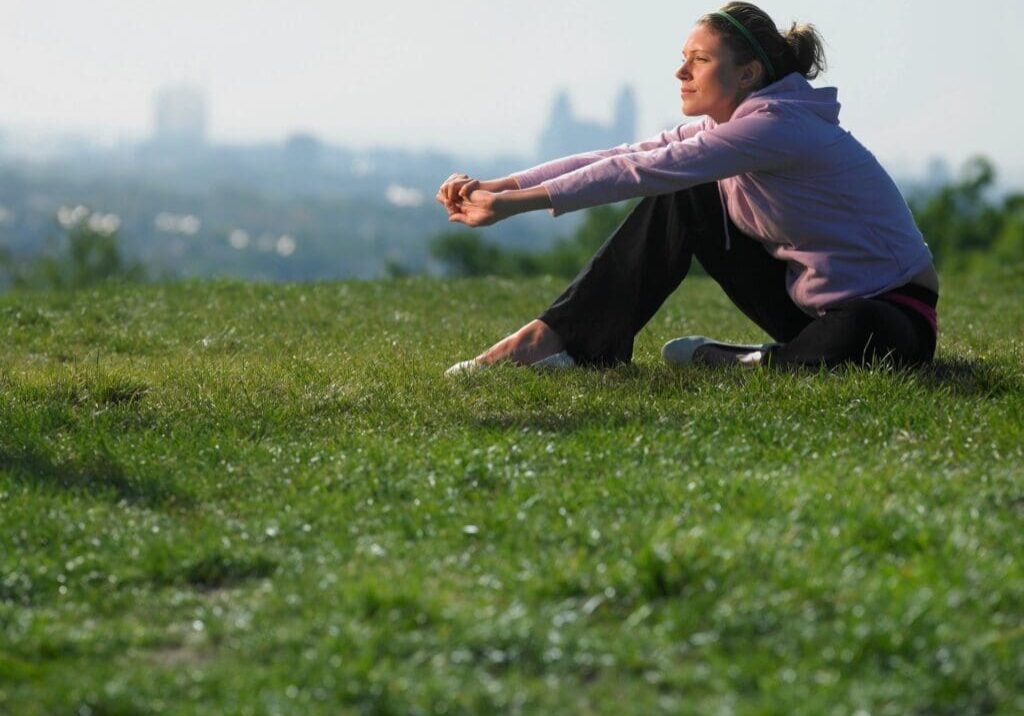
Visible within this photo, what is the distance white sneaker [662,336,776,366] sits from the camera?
8.01m

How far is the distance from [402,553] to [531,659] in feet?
3.26

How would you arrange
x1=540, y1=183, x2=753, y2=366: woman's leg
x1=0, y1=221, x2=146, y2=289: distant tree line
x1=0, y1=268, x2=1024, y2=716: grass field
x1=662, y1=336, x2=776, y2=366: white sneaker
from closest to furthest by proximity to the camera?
x1=0, y1=268, x2=1024, y2=716: grass field → x1=540, y1=183, x2=753, y2=366: woman's leg → x1=662, y1=336, x2=776, y2=366: white sneaker → x1=0, y1=221, x2=146, y2=289: distant tree line

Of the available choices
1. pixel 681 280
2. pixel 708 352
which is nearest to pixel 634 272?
pixel 681 280

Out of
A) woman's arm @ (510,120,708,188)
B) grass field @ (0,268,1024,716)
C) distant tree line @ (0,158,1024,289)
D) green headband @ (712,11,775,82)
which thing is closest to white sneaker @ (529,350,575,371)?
grass field @ (0,268,1024,716)

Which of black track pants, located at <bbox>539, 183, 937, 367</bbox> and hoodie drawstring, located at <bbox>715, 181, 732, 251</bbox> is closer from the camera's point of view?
black track pants, located at <bbox>539, 183, 937, 367</bbox>

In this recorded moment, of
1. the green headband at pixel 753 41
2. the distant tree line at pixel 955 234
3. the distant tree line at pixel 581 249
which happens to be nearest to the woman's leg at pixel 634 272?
the green headband at pixel 753 41

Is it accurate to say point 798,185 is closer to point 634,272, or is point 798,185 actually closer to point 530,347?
point 634,272

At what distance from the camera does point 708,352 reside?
8.16 m

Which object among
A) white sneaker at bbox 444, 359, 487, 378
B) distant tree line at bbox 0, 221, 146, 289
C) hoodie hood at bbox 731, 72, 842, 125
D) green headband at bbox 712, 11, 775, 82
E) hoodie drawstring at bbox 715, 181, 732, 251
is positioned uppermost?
green headband at bbox 712, 11, 775, 82

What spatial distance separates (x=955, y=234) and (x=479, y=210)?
8022 cm

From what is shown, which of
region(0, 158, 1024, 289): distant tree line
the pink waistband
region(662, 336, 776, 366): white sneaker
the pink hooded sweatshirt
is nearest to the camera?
the pink hooded sweatshirt

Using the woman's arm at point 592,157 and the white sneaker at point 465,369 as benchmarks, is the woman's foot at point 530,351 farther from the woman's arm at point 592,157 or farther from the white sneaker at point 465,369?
the woman's arm at point 592,157

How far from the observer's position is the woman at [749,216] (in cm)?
698

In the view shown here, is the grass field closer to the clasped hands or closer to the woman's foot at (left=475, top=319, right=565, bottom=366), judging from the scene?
the woman's foot at (left=475, top=319, right=565, bottom=366)
